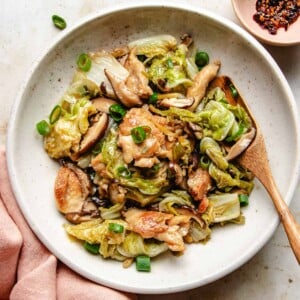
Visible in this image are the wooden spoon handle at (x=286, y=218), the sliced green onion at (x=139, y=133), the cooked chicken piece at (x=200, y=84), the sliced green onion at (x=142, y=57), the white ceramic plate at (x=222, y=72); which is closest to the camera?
the wooden spoon handle at (x=286, y=218)

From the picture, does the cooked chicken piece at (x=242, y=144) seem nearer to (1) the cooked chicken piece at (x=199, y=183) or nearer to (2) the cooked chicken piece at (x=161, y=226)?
(1) the cooked chicken piece at (x=199, y=183)

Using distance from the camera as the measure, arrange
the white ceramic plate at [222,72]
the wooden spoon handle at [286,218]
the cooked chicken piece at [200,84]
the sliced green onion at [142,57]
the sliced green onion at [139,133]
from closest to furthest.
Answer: the wooden spoon handle at [286,218] < the sliced green onion at [139,133] < the white ceramic plate at [222,72] < the cooked chicken piece at [200,84] < the sliced green onion at [142,57]

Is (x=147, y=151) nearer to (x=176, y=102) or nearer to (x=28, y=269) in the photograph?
(x=176, y=102)

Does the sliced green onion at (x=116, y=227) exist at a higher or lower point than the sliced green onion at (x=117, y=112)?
lower

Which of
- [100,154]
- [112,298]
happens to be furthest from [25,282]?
[100,154]

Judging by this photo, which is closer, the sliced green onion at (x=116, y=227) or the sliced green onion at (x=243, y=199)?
the sliced green onion at (x=116, y=227)

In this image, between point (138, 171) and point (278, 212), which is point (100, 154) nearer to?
point (138, 171)

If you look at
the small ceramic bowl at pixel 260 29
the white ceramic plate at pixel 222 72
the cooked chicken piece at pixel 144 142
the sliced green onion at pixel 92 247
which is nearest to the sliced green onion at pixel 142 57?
the white ceramic plate at pixel 222 72
